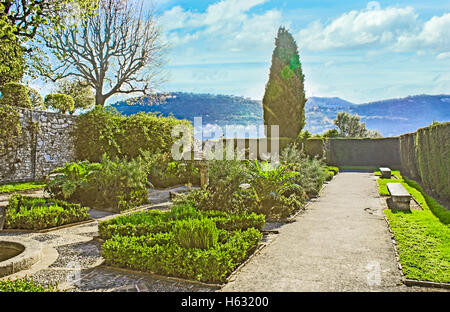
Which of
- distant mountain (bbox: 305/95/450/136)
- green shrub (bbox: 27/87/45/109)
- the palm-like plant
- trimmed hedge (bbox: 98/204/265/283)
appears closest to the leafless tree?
green shrub (bbox: 27/87/45/109)

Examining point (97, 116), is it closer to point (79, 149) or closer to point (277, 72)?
point (79, 149)

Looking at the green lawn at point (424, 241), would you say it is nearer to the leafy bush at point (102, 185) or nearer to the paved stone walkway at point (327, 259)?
the paved stone walkway at point (327, 259)

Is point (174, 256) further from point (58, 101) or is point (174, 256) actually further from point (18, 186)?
point (58, 101)

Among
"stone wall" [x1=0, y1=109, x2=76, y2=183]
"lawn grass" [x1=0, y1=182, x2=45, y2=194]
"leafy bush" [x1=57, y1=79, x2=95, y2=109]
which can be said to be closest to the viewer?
"lawn grass" [x1=0, y1=182, x2=45, y2=194]

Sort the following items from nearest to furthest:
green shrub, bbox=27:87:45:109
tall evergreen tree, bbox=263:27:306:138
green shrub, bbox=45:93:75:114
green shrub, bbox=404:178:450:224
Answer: green shrub, bbox=404:178:450:224, green shrub, bbox=45:93:75:114, green shrub, bbox=27:87:45:109, tall evergreen tree, bbox=263:27:306:138

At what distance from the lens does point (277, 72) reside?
747 inches

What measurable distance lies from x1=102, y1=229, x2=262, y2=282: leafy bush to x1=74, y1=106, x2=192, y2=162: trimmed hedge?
9.34m

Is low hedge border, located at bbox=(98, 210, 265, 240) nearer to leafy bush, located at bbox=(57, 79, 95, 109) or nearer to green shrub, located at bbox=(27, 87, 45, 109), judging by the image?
green shrub, located at bbox=(27, 87, 45, 109)

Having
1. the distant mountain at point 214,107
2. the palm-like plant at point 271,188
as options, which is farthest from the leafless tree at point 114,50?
the palm-like plant at point 271,188

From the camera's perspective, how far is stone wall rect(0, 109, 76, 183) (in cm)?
1148

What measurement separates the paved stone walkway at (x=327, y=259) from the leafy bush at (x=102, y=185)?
399 cm

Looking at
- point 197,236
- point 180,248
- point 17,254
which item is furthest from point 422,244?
point 17,254

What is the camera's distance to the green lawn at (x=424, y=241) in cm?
371
